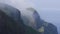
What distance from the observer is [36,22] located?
1183mm

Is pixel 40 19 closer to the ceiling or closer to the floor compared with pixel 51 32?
closer to the ceiling

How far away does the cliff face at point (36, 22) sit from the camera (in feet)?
3.75

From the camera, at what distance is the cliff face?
44.9 inches

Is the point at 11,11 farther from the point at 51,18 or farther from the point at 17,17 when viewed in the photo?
the point at 51,18

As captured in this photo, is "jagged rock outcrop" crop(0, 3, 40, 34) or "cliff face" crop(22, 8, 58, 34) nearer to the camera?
"jagged rock outcrop" crop(0, 3, 40, 34)

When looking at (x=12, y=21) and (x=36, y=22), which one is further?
(x=36, y=22)

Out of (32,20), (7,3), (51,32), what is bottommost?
(51,32)

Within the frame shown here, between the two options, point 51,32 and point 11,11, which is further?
point 51,32

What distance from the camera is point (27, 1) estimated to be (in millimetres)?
1164

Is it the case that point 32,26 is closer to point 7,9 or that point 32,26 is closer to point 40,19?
point 40,19

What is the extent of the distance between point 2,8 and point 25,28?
0.24m

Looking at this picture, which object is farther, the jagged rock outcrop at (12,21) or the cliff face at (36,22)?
the cliff face at (36,22)

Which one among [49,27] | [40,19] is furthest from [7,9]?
[49,27]

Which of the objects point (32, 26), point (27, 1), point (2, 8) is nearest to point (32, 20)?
point (32, 26)
